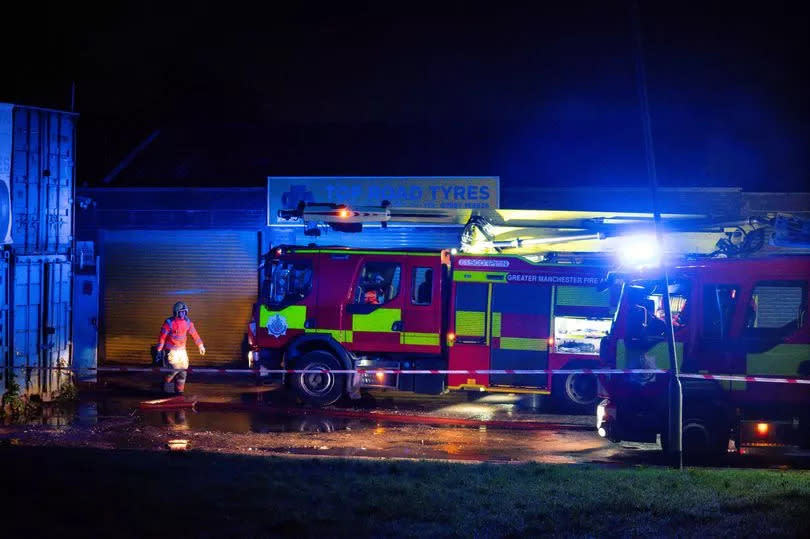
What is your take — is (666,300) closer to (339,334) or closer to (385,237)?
(339,334)

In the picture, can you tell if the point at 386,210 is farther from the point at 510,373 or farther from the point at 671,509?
the point at 671,509

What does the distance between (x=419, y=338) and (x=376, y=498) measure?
682 cm

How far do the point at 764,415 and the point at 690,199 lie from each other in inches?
329

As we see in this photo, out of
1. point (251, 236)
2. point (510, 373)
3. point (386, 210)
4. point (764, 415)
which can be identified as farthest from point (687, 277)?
point (251, 236)

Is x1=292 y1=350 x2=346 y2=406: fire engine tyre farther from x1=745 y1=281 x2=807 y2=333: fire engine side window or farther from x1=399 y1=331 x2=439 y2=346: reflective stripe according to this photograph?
x1=745 y1=281 x2=807 y2=333: fire engine side window

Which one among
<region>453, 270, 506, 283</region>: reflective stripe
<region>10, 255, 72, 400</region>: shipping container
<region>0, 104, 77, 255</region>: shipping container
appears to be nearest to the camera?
<region>0, 104, 77, 255</region>: shipping container

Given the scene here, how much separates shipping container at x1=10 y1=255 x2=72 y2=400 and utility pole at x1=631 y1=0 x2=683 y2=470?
893 centimetres

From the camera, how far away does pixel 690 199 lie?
58.2ft

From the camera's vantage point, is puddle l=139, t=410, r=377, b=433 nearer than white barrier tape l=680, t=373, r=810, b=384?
No

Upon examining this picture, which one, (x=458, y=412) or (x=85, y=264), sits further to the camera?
(x=85, y=264)

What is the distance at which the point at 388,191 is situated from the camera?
17938 millimetres

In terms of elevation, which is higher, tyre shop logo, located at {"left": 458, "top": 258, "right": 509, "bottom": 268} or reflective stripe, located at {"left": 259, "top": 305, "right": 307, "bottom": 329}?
tyre shop logo, located at {"left": 458, "top": 258, "right": 509, "bottom": 268}

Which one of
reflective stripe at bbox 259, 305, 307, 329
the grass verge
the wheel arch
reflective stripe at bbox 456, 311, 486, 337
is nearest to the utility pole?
the grass verge

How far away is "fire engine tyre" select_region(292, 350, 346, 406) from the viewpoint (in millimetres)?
14219
